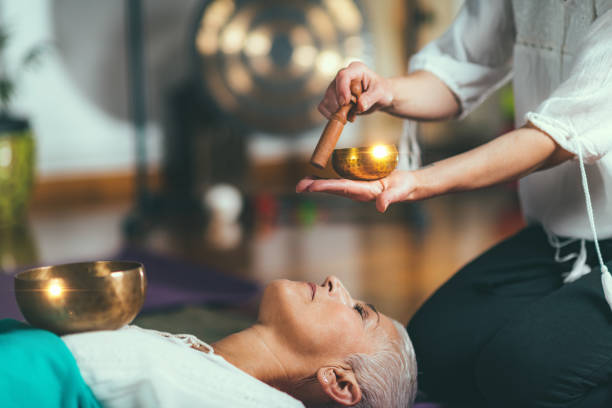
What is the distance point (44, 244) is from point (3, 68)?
113 cm

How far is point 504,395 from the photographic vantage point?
113 centimetres

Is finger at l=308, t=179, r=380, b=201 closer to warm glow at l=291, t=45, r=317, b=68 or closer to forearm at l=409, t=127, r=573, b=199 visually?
forearm at l=409, t=127, r=573, b=199

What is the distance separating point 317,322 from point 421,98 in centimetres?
49

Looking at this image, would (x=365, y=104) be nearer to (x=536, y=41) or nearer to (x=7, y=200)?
(x=536, y=41)

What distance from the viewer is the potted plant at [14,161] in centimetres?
306

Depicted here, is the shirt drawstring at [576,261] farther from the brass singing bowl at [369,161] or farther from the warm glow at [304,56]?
the warm glow at [304,56]

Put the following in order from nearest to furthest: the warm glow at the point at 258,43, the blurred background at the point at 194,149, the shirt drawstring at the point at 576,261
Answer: the shirt drawstring at the point at 576,261, the blurred background at the point at 194,149, the warm glow at the point at 258,43

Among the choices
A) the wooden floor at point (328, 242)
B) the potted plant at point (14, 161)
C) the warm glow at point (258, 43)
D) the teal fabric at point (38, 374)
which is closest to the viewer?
the teal fabric at point (38, 374)

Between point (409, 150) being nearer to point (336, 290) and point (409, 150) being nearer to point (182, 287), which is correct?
point (336, 290)

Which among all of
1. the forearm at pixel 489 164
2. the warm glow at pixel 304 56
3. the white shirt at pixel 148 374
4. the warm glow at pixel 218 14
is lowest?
the white shirt at pixel 148 374

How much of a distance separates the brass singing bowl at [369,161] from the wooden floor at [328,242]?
91cm

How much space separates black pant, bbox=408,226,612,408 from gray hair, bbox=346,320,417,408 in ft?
0.46

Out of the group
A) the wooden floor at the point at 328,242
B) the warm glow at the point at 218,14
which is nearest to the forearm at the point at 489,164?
the wooden floor at the point at 328,242

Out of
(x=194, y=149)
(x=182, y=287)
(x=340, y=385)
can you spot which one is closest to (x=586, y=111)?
(x=340, y=385)
